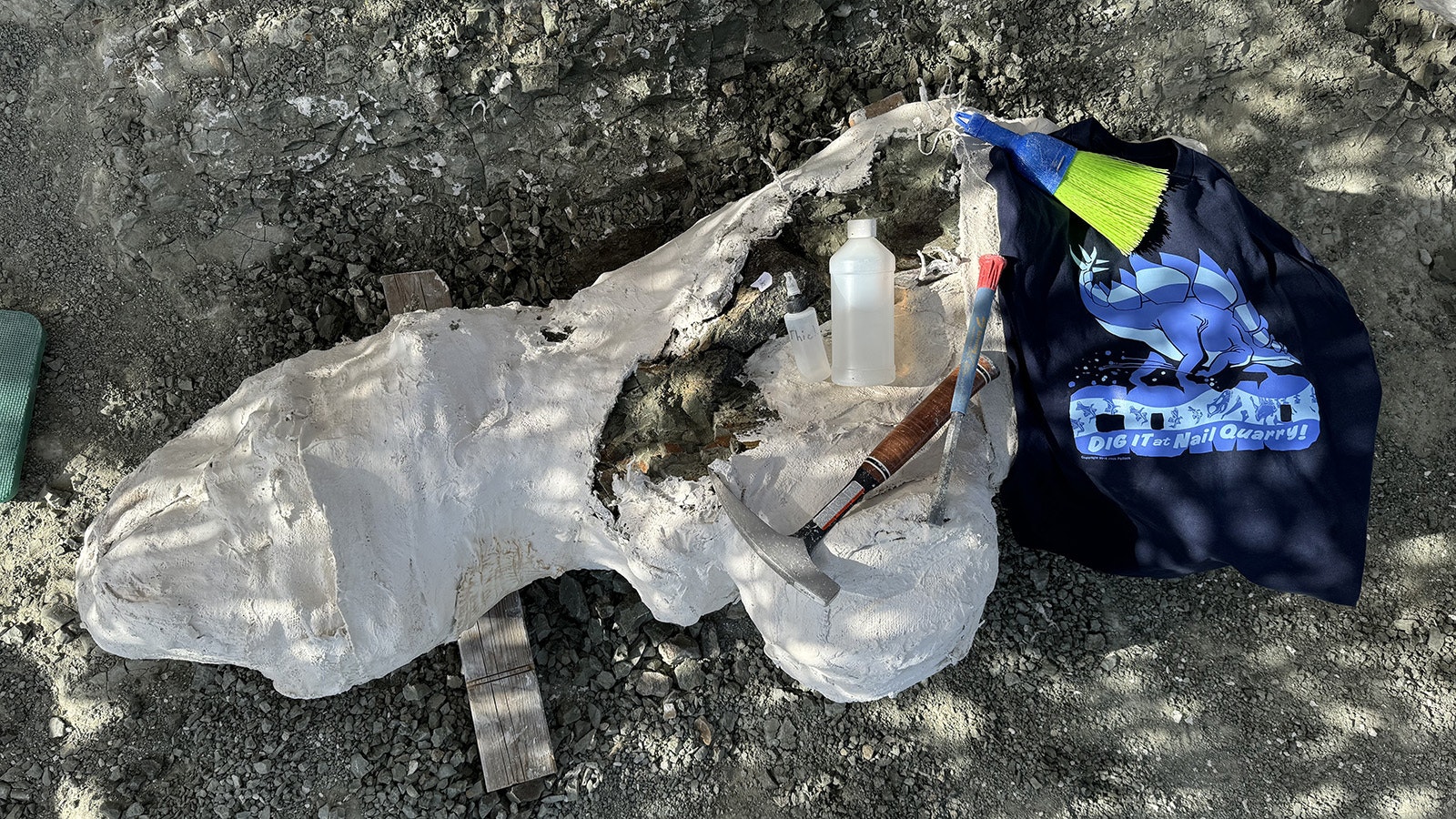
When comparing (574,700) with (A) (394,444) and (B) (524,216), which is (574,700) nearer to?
(A) (394,444)

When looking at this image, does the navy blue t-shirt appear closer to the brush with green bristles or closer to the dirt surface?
the brush with green bristles

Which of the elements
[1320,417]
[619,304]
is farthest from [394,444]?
[1320,417]

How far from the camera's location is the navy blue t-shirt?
2.04 meters

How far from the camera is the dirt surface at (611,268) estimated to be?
8.33ft

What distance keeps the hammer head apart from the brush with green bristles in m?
1.15

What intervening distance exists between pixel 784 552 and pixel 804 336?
616mm

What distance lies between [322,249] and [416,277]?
364 millimetres

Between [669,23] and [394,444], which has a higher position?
[669,23]

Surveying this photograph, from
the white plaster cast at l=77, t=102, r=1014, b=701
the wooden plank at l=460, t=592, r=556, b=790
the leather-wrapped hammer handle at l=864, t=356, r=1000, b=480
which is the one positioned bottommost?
the wooden plank at l=460, t=592, r=556, b=790

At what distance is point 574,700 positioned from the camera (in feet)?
8.75

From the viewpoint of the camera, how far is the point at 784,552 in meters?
1.88

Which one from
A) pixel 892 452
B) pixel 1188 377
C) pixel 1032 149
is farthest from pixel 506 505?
pixel 1188 377

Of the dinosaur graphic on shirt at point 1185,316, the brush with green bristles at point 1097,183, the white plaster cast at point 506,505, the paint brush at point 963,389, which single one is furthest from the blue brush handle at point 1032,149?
the paint brush at point 963,389

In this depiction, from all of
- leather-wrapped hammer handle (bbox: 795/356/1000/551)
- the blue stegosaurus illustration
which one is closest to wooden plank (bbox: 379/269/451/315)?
leather-wrapped hammer handle (bbox: 795/356/1000/551)
